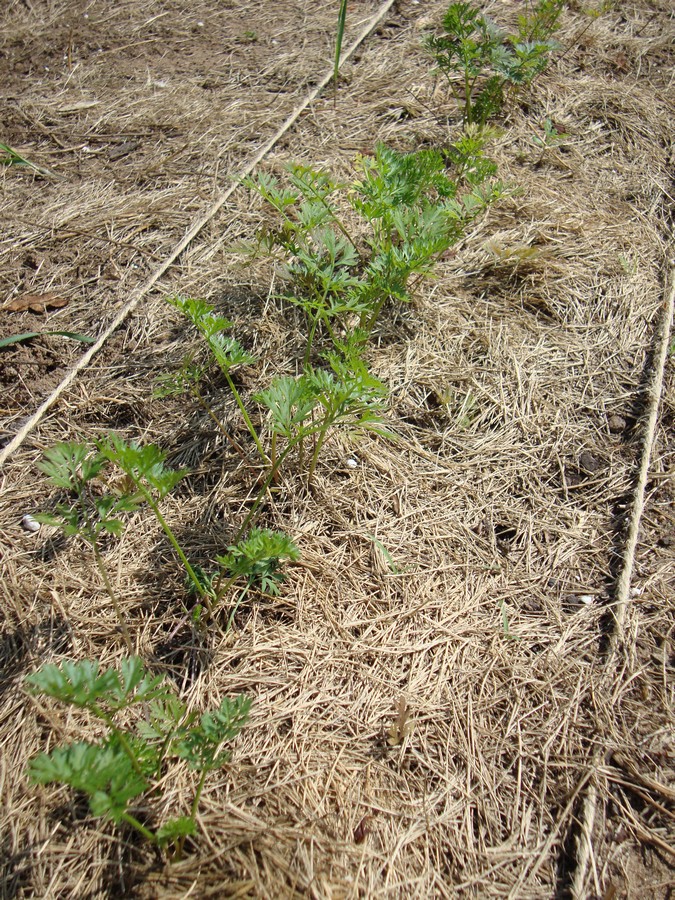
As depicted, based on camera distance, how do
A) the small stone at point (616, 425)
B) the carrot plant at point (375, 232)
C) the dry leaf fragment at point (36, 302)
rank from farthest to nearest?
the dry leaf fragment at point (36, 302) → the small stone at point (616, 425) → the carrot plant at point (375, 232)

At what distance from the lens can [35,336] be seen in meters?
2.24

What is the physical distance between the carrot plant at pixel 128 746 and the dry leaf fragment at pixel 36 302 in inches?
55.0

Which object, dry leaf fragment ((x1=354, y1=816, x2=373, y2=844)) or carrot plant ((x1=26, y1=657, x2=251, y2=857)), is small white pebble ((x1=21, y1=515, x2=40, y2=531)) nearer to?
carrot plant ((x1=26, y1=657, x2=251, y2=857))

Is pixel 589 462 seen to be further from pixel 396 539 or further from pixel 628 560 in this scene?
pixel 396 539

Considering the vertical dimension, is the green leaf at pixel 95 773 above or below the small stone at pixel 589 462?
above

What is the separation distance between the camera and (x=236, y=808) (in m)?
1.34

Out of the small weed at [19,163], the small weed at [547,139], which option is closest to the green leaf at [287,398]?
the small weed at [19,163]

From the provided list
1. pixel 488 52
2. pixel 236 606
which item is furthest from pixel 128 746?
pixel 488 52

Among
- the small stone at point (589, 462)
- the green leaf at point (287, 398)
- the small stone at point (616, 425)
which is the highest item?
the green leaf at point (287, 398)

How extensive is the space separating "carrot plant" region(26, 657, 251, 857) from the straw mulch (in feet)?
0.28

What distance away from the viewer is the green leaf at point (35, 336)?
203 centimetres

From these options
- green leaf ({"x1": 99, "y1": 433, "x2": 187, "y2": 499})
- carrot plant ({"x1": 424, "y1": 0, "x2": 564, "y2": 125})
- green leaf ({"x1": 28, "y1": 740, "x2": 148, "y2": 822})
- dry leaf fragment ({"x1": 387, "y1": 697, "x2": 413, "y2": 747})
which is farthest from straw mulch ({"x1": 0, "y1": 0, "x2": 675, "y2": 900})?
green leaf ({"x1": 99, "y1": 433, "x2": 187, "y2": 499})

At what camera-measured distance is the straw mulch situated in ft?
4.43

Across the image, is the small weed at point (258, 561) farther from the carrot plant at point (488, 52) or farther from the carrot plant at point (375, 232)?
the carrot plant at point (488, 52)
